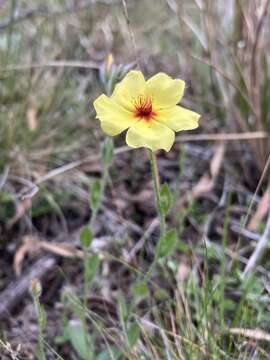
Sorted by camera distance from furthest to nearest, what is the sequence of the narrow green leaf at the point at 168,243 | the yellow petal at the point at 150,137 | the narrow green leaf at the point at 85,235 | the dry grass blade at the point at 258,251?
1. the dry grass blade at the point at 258,251
2. the narrow green leaf at the point at 85,235
3. the narrow green leaf at the point at 168,243
4. the yellow petal at the point at 150,137

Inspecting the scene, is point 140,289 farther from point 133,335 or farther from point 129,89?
point 129,89

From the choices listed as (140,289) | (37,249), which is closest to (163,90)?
(140,289)

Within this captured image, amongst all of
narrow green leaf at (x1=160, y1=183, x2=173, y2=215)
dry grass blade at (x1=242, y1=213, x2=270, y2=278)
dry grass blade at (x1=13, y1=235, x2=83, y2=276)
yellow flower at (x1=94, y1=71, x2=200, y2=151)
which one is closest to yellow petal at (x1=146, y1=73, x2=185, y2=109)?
yellow flower at (x1=94, y1=71, x2=200, y2=151)

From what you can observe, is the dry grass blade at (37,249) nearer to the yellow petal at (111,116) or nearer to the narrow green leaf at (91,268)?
the narrow green leaf at (91,268)

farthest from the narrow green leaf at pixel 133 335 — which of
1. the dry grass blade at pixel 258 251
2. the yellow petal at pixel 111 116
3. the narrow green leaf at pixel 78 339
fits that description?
the yellow petal at pixel 111 116

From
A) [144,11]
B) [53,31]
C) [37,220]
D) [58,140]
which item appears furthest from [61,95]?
[144,11]

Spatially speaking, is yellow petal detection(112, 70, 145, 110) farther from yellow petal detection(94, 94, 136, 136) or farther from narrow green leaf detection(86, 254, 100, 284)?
narrow green leaf detection(86, 254, 100, 284)
